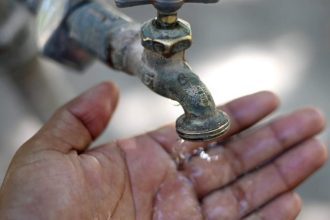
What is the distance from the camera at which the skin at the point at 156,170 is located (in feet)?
2.33

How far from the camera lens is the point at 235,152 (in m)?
0.90

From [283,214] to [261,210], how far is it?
1.2 inches

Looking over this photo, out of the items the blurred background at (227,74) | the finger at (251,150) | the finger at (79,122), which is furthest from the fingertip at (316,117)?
the finger at (79,122)

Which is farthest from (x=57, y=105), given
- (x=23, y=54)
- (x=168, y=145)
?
(x=168, y=145)

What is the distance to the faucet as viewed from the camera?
0.63m

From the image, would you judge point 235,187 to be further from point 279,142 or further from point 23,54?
point 23,54

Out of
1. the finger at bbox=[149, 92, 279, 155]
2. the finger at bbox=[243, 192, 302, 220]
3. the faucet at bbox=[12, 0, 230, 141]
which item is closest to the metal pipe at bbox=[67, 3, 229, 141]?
the faucet at bbox=[12, 0, 230, 141]

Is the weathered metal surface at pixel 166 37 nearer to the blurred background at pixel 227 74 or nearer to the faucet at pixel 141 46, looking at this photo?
the faucet at pixel 141 46

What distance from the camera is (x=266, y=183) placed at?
89cm

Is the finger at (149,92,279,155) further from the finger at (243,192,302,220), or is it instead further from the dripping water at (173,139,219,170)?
the finger at (243,192,302,220)

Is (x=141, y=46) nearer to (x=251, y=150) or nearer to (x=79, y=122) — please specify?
(x=79, y=122)

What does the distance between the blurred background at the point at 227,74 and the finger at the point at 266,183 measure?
0.42ft

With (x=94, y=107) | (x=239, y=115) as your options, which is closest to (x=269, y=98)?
(x=239, y=115)

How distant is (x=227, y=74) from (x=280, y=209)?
349 millimetres
